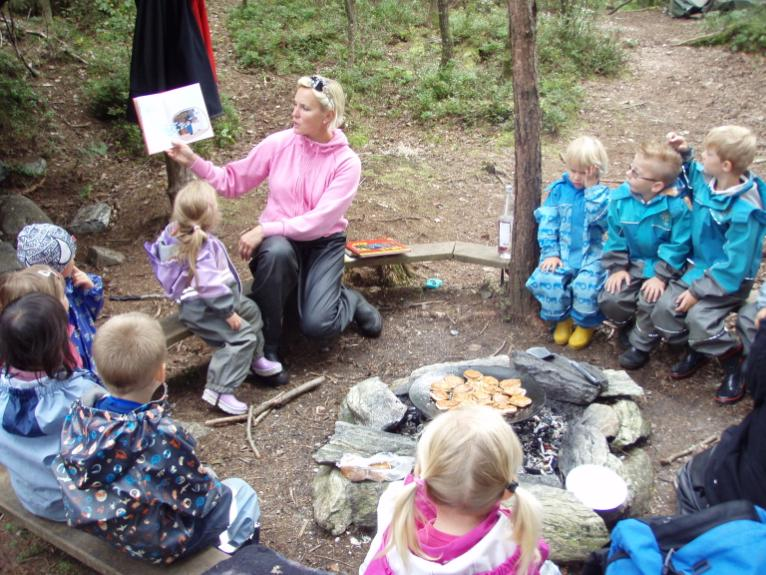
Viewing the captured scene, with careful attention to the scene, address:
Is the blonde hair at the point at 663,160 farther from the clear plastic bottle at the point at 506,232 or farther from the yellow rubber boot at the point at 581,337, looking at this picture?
the clear plastic bottle at the point at 506,232

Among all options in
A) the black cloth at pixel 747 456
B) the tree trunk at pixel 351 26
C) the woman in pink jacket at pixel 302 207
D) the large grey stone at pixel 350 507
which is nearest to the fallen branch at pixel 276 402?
the woman in pink jacket at pixel 302 207

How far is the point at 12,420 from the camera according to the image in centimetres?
261

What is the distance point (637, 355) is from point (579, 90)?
19.3 feet

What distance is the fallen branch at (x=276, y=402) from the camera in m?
3.88

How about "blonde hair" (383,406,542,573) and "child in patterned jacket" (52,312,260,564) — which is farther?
"child in patterned jacket" (52,312,260,564)

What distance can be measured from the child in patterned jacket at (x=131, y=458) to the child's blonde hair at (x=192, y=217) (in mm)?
1155

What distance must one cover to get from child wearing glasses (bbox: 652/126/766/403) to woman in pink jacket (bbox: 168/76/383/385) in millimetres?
1893

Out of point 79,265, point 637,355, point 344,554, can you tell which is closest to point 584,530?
point 344,554

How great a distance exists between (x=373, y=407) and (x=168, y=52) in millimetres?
2939

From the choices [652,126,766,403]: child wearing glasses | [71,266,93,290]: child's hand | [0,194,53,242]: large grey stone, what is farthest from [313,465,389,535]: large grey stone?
[0,194,53,242]: large grey stone

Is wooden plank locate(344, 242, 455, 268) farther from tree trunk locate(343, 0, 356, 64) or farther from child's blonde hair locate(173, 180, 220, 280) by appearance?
tree trunk locate(343, 0, 356, 64)

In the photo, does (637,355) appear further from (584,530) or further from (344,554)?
(344,554)

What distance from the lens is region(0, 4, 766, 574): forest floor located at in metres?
3.50

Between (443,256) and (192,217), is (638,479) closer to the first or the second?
(443,256)
